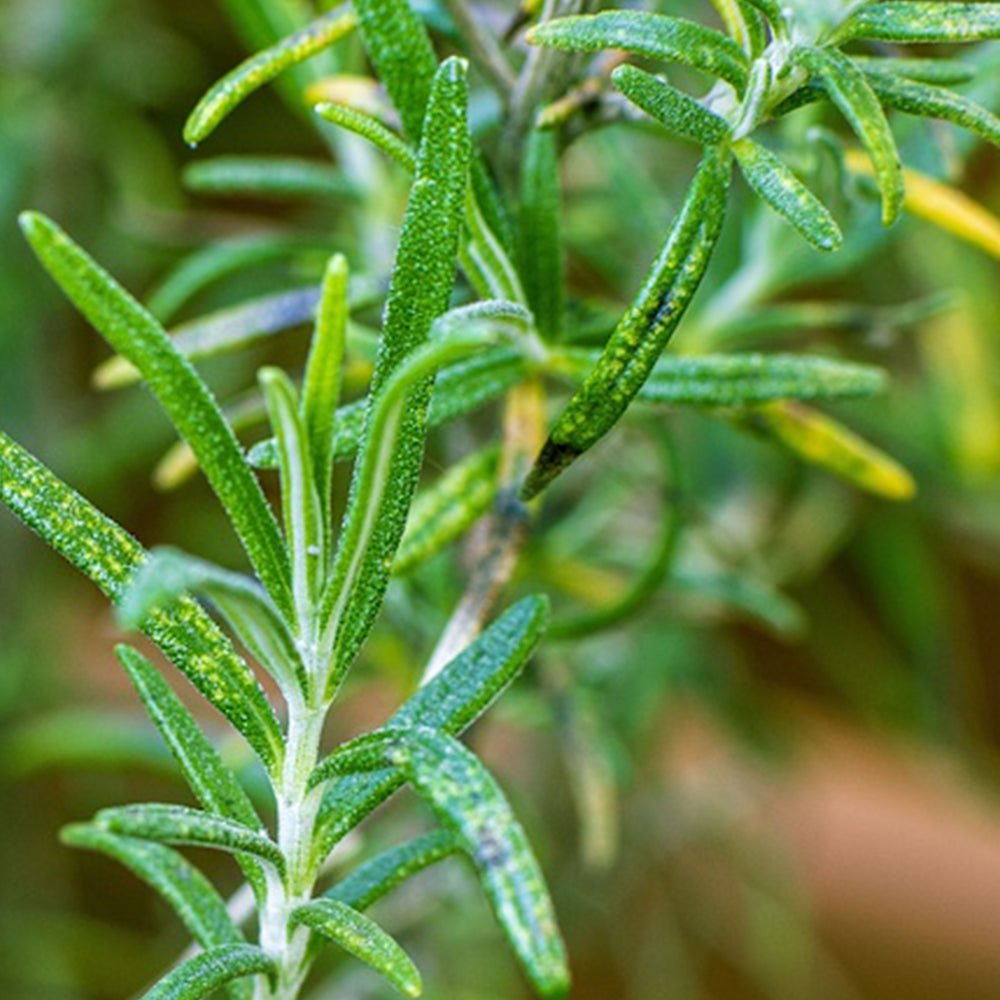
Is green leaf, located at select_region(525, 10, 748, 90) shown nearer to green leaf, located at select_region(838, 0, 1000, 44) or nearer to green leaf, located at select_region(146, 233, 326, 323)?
green leaf, located at select_region(838, 0, 1000, 44)

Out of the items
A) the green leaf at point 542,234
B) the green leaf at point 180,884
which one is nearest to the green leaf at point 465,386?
the green leaf at point 542,234

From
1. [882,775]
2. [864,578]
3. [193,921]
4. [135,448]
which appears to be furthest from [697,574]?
[882,775]

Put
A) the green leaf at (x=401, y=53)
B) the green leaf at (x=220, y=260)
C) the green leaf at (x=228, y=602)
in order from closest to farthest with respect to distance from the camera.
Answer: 1. the green leaf at (x=228, y=602)
2. the green leaf at (x=401, y=53)
3. the green leaf at (x=220, y=260)

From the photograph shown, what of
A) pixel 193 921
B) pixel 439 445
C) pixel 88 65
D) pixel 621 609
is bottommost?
pixel 193 921

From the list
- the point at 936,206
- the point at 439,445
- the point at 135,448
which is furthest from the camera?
the point at 135,448

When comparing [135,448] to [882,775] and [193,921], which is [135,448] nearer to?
[193,921]

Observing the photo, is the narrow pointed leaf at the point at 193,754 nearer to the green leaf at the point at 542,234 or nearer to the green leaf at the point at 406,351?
the green leaf at the point at 406,351
